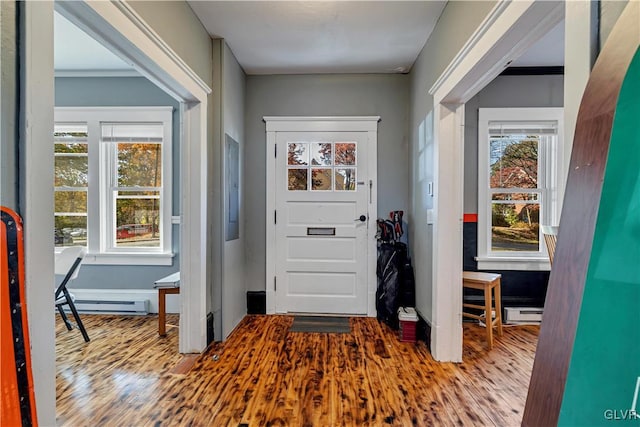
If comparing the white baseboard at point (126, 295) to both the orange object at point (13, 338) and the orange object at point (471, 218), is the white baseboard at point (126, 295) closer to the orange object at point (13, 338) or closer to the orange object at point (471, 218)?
the orange object at point (13, 338)

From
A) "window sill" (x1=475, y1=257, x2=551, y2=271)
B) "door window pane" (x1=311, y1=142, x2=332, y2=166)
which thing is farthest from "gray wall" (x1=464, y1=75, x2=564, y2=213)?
"door window pane" (x1=311, y1=142, x2=332, y2=166)

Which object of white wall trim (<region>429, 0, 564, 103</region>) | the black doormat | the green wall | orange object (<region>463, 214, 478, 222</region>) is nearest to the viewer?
the green wall

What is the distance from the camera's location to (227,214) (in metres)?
2.87

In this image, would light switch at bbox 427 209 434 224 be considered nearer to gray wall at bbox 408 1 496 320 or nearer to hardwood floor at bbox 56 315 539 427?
gray wall at bbox 408 1 496 320

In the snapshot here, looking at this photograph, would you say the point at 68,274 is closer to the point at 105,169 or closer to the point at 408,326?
the point at 105,169

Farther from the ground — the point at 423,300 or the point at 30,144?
the point at 30,144

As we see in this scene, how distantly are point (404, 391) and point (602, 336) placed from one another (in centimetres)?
146

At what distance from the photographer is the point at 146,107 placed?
134 inches

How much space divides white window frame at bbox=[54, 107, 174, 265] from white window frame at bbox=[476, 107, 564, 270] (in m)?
3.39

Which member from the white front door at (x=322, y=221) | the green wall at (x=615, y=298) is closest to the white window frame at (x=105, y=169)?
the white front door at (x=322, y=221)

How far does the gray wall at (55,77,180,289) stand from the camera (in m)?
3.41

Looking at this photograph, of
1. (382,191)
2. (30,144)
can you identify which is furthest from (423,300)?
(30,144)

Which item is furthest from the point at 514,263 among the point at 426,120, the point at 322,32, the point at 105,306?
the point at 105,306

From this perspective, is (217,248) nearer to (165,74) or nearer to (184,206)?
(184,206)
